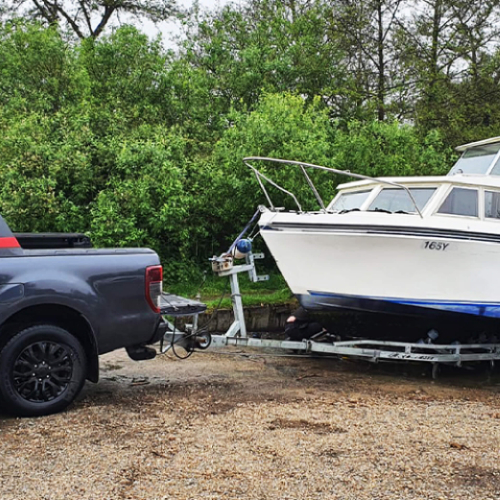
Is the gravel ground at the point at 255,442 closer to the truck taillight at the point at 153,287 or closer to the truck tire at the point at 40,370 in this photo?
the truck tire at the point at 40,370

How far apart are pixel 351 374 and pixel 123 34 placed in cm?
1020

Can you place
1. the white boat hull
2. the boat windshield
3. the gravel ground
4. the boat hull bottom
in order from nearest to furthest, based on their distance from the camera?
the gravel ground < the white boat hull < the boat hull bottom < the boat windshield

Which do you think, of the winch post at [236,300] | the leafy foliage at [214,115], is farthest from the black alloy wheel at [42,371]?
the leafy foliage at [214,115]

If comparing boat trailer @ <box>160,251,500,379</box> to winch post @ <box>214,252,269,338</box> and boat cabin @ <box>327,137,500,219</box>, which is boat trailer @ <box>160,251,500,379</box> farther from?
boat cabin @ <box>327,137,500,219</box>

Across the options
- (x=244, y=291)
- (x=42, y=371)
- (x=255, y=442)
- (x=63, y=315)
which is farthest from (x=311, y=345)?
(x=244, y=291)

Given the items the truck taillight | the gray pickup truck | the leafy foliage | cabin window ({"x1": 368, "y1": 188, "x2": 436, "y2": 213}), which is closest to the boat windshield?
cabin window ({"x1": 368, "y1": 188, "x2": 436, "y2": 213})

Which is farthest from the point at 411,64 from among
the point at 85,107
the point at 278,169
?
the point at 85,107

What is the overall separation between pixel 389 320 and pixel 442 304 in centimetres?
66

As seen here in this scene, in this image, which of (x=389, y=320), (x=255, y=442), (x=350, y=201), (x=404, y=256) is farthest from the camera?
(x=350, y=201)

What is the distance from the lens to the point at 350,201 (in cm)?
853

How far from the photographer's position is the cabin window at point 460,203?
24.6ft

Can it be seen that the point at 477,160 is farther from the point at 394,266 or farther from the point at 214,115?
the point at 214,115

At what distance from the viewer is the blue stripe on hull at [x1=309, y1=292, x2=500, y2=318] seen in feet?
24.0

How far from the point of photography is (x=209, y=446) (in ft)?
14.8
